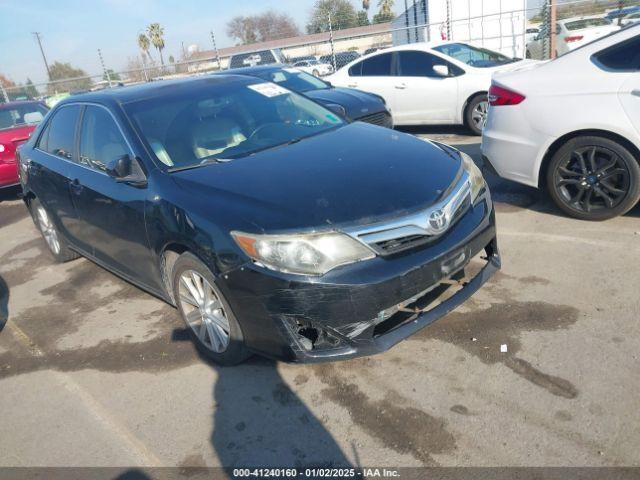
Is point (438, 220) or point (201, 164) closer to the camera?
point (438, 220)

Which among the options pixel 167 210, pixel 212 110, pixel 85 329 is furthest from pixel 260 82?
pixel 85 329

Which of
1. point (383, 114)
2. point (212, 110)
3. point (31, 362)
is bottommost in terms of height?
point (31, 362)

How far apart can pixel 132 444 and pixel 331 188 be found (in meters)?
1.70

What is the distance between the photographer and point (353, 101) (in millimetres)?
7293

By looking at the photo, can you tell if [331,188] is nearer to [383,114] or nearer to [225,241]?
[225,241]

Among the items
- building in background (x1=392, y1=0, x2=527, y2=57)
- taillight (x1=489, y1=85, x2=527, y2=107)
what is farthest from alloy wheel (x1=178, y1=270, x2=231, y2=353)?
building in background (x1=392, y1=0, x2=527, y2=57)

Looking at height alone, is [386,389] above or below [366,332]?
below

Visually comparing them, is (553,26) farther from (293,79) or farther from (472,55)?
(293,79)

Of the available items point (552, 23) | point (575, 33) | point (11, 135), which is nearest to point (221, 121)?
point (11, 135)

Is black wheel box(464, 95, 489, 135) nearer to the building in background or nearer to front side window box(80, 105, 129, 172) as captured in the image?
the building in background

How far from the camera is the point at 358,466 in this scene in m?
2.34

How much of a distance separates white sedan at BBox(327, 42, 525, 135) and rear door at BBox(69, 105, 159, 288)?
19.3ft

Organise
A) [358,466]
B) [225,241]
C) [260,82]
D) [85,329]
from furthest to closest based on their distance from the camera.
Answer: [260,82]
[85,329]
[225,241]
[358,466]

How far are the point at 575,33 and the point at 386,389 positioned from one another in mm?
14964
